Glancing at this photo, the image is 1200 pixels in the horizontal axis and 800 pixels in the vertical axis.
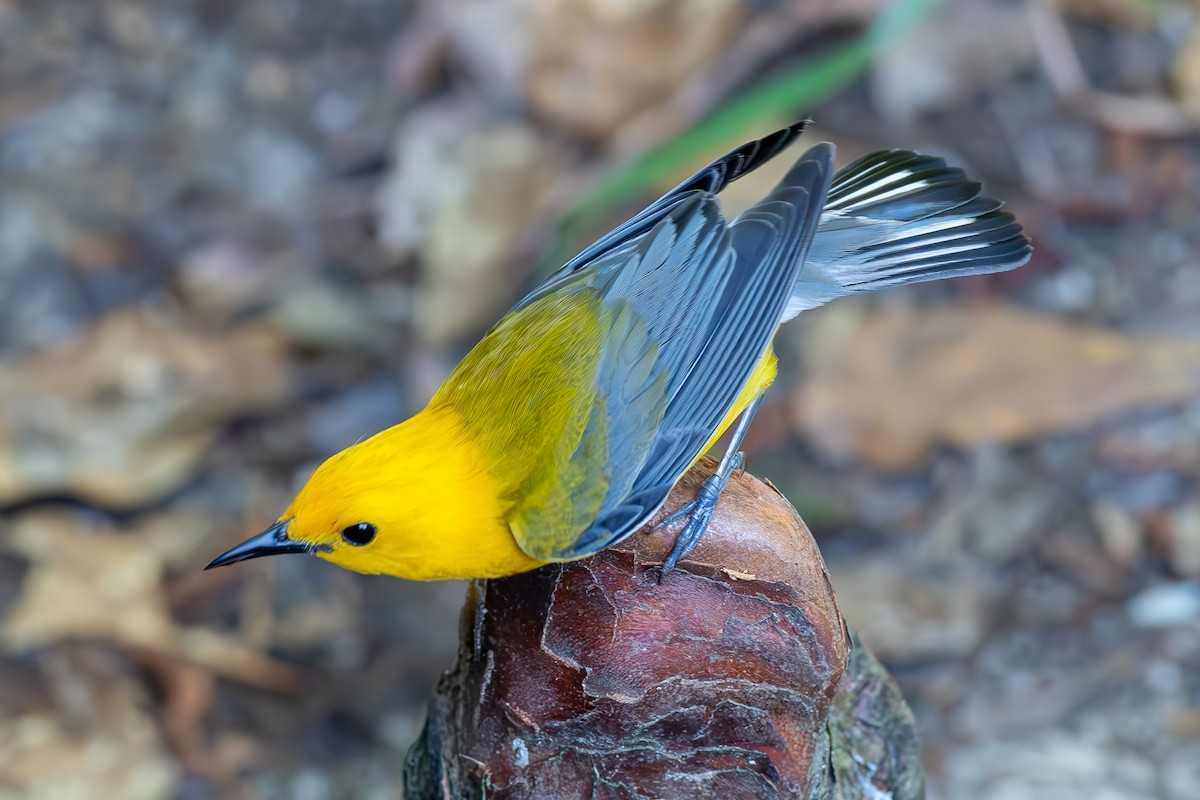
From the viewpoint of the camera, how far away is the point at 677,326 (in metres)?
2.32

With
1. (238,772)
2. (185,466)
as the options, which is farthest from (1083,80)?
(238,772)

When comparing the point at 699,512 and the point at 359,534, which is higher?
the point at 359,534

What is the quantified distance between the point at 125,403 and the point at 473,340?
1112 mm

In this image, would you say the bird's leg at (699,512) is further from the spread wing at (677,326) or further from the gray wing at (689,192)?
the gray wing at (689,192)

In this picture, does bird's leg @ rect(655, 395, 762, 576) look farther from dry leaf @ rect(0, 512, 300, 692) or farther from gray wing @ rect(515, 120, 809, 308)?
dry leaf @ rect(0, 512, 300, 692)

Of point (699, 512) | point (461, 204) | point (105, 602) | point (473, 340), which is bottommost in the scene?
point (699, 512)

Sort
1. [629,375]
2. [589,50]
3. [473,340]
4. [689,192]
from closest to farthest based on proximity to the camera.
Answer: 1. [629,375]
2. [689,192]
3. [473,340]
4. [589,50]

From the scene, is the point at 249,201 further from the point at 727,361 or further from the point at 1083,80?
the point at 1083,80

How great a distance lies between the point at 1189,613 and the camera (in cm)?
366

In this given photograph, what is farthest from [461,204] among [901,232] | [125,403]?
[901,232]

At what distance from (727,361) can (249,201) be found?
9.32ft

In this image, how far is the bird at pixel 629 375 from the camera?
6.63 ft

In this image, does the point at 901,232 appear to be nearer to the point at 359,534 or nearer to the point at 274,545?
the point at 359,534

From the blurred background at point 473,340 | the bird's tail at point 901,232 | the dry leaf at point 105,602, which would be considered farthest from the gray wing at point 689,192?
the dry leaf at point 105,602
